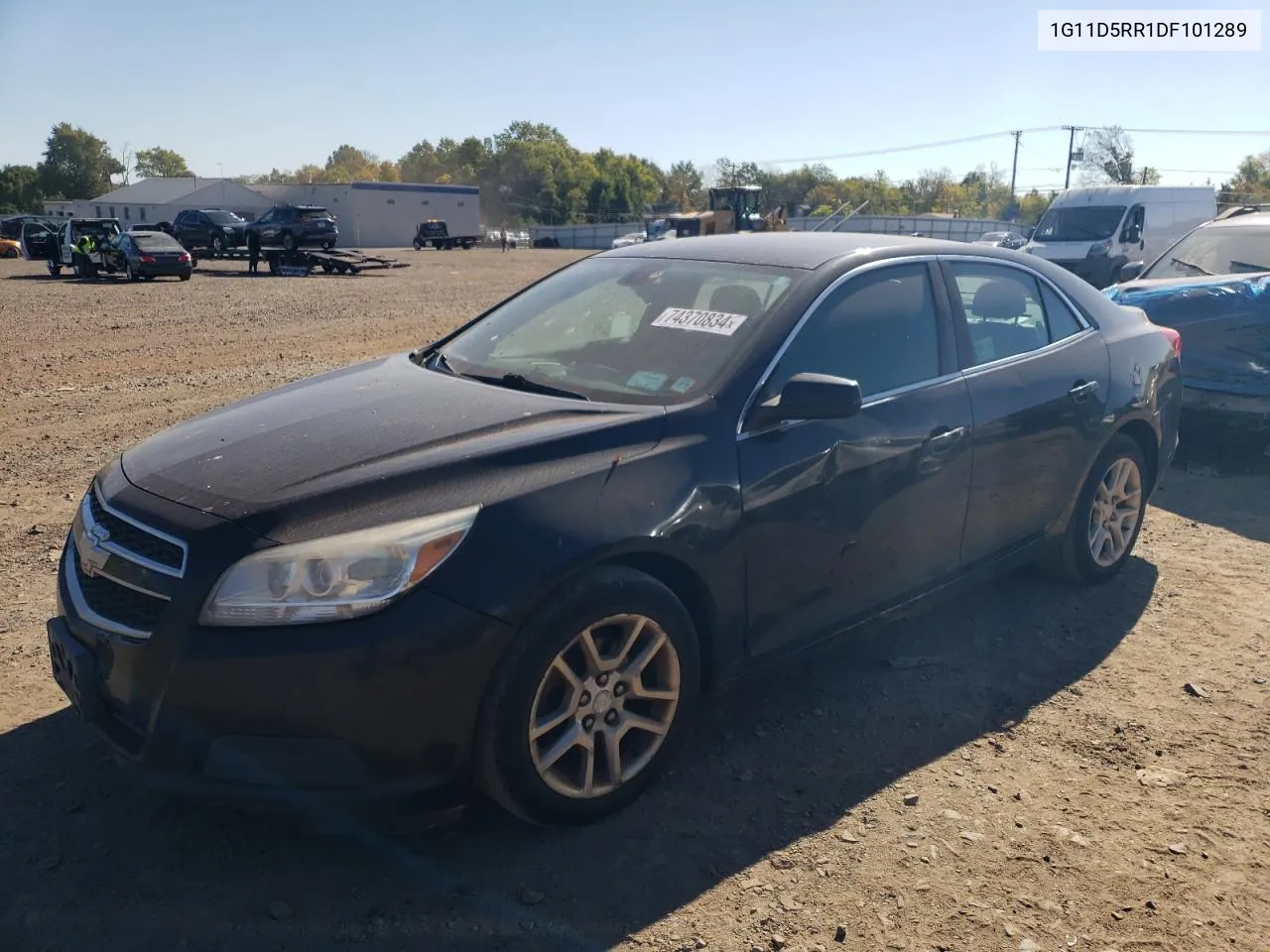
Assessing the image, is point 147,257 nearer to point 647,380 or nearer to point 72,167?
point 647,380

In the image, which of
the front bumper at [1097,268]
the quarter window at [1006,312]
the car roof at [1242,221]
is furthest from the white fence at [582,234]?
the quarter window at [1006,312]

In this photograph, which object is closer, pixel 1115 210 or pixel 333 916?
pixel 333 916

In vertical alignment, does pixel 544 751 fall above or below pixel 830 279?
below

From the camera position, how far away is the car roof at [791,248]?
3.95 metres

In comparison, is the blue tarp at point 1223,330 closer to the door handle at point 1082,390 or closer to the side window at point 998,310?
the door handle at point 1082,390

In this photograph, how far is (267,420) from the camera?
11.4 ft

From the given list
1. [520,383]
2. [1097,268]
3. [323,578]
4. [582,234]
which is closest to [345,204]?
[582,234]

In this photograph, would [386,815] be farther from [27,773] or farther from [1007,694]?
[1007,694]

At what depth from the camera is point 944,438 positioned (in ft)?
12.7

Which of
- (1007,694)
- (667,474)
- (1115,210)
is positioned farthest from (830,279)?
(1115,210)

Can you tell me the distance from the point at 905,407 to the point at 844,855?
1631mm

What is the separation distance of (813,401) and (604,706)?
45.6 inches

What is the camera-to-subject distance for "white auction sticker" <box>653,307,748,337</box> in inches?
143

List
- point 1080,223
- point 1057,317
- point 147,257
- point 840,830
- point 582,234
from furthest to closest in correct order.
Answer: point 582,234 < point 147,257 < point 1080,223 < point 1057,317 < point 840,830
